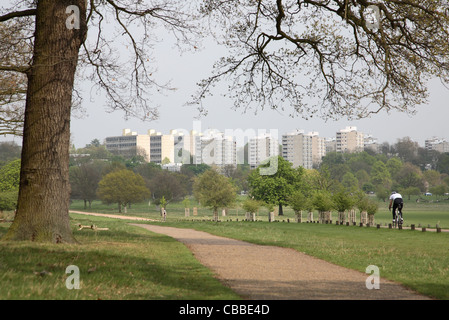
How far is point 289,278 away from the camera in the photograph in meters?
10.7

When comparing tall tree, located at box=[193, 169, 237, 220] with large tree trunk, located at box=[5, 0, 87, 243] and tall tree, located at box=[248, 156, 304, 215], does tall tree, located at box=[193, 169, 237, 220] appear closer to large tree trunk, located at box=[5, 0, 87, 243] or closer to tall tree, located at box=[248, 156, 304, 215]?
tall tree, located at box=[248, 156, 304, 215]

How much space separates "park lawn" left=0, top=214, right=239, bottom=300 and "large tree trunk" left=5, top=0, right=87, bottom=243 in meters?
1.23

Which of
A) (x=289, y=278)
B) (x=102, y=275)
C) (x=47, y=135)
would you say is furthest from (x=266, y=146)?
(x=102, y=275)

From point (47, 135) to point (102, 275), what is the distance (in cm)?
643

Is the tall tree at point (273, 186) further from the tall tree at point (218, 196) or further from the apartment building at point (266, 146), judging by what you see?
the apartment building at point (266, 146)

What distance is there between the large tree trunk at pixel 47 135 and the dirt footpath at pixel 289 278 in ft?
14.3

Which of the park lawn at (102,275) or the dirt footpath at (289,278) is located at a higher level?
the park lawn at (102,275)

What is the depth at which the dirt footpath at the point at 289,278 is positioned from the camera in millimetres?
8914

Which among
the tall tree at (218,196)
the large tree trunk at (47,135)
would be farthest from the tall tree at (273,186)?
the large tree trunk at (47,135)

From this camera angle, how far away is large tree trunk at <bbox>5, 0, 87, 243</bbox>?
1492 centimetres
